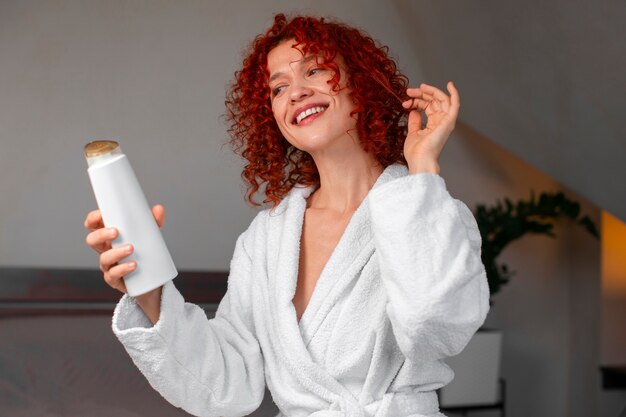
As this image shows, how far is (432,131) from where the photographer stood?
1.12 meters

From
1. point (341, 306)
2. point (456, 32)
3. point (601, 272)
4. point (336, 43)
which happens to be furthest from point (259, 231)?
point (601, 272)

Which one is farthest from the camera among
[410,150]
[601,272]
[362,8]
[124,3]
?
[601,272]

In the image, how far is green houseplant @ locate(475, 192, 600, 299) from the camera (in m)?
3.56

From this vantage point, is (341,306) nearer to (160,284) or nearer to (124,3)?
(160,284)

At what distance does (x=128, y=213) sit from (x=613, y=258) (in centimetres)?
328

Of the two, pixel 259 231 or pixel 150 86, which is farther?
pixel 150 86

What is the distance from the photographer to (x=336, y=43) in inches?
50.9

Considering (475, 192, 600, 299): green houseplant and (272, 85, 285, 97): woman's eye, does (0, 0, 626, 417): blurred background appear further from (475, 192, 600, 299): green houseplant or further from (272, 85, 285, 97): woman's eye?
(272, 85, 285, 97): woman's eye

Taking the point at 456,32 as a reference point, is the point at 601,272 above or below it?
below

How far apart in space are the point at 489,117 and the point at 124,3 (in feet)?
4.78

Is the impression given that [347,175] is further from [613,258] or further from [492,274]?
[613,258]

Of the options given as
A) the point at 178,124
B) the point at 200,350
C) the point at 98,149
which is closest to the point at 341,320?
the point at 200,350

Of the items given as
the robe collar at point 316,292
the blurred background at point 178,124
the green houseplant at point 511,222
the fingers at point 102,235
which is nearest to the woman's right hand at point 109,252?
the fingers at point 102,235

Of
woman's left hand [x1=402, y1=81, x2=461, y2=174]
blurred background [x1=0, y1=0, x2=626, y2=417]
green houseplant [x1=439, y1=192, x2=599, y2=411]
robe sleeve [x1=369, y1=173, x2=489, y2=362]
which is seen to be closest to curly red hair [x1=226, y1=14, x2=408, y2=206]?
woman's left hand [x1=402, y1=81, x2=461, y2=174]
